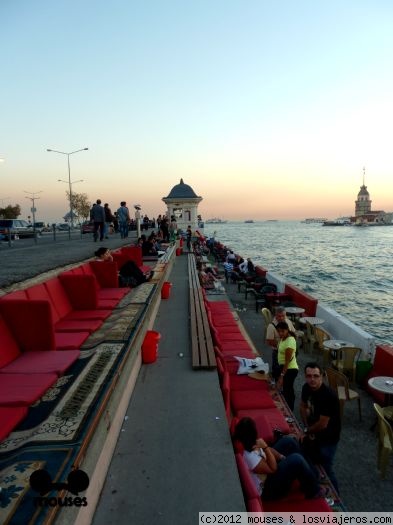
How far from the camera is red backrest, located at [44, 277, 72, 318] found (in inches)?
277

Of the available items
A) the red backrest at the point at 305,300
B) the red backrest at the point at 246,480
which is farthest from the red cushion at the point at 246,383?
the red backrest at the point at 305,300

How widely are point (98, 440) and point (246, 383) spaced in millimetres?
4036

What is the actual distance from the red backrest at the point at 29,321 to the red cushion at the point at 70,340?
0.26m

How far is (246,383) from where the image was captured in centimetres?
682

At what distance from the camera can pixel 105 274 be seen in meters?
10.1

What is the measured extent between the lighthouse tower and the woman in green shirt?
118ft

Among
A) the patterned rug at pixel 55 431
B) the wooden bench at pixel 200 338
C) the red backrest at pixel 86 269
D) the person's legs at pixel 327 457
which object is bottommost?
the person's legs at pixel 327 457

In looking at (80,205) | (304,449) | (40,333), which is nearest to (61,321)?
(40,333)

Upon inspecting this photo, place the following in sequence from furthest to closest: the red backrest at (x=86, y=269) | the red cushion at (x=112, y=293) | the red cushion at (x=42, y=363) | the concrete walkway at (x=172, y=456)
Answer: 1. the red backrest at (x=86, y=269)
2. the red cushion at (x=112, y=293)
3. the red cushion at (x=42, y=363)
4. the concrete walkway at (x=172, y=456)

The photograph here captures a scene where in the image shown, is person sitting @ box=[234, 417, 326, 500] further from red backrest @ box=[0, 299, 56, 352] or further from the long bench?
red backrest @ box=[0, 299, 56, 352]

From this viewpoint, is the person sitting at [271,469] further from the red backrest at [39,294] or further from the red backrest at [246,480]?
the red backrest at [39,294]

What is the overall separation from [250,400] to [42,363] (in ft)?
11.4

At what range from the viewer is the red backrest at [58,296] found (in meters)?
7.05

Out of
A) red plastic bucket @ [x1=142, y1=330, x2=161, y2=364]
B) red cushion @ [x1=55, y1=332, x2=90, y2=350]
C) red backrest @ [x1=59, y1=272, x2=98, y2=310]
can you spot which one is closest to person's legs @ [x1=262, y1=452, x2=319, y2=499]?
red plastic bucket @ [x1=142, y1=330, x2=161, y2=364]
